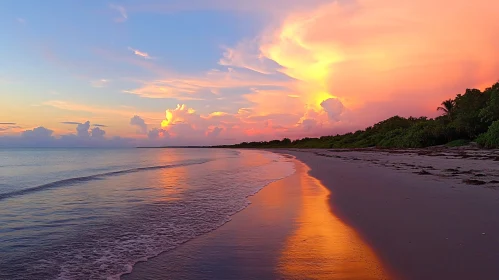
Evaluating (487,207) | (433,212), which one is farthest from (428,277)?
(487,207)

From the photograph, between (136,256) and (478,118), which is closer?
(136,256)

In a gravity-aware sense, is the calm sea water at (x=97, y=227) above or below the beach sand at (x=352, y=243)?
below

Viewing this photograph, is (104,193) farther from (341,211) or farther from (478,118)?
(478,118)

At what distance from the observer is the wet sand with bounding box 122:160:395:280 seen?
4.92m

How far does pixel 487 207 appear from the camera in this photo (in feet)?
27.8

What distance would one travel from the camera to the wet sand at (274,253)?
492 cm

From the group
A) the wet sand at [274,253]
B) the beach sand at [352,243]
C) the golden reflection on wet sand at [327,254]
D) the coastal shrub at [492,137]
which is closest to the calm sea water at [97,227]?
the wet sand at [274,253]

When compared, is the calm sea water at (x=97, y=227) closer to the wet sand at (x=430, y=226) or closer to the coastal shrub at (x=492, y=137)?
the wet sand at (x=430, y=226)

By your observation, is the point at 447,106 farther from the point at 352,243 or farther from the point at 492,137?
the point at 352,243

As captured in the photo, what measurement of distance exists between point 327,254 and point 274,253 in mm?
866

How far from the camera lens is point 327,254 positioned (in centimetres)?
569

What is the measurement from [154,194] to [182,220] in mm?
5634

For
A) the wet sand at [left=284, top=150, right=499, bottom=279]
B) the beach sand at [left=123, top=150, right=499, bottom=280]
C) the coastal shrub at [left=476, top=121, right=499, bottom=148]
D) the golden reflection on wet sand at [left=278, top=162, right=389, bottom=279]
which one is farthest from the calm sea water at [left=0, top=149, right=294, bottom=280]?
the coastal shrub at [left=476, top=121, right=499, bottom=148]

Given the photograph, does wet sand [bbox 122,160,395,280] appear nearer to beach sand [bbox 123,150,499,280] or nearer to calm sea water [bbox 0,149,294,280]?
beach sand [bbox 123,150,499,280]
